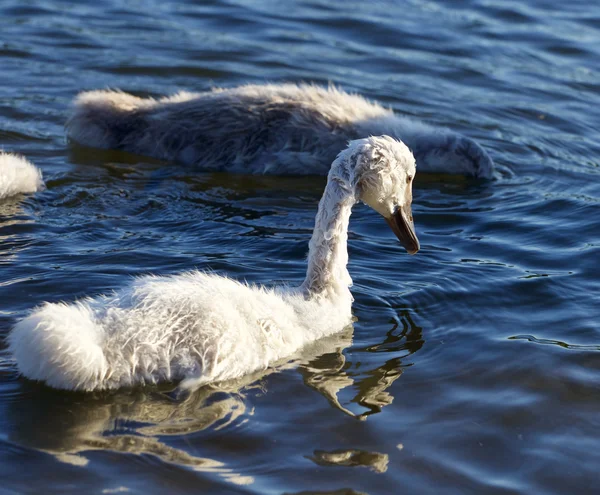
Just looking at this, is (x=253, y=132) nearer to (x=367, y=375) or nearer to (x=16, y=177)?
(x=16, y=177)

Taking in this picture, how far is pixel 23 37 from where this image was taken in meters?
11.9

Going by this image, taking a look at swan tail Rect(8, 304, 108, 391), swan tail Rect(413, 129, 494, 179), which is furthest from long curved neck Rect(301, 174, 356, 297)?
swan tail Rect(413, 129, 494, 179)

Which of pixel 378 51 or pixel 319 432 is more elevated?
pixel 378 51

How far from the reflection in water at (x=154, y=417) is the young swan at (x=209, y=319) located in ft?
0.31

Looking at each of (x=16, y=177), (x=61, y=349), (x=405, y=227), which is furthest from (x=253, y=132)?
(x=61, y=349)

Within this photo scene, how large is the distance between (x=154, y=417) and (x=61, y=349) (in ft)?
1.99

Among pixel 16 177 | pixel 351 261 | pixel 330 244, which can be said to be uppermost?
pixel 16 177

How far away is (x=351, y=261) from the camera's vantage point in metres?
7.08

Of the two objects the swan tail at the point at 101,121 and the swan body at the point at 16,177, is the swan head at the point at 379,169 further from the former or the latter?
the swan tail at the point at 101,121

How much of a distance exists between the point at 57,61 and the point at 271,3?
3703mm

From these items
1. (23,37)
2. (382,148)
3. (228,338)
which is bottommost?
(228,338)

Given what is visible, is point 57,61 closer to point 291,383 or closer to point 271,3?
point 271,3

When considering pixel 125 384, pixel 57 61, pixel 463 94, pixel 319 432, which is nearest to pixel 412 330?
pixel 319 432

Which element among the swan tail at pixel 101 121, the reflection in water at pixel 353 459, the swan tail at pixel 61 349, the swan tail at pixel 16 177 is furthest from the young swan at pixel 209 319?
the swan tail at pixel 101 121
